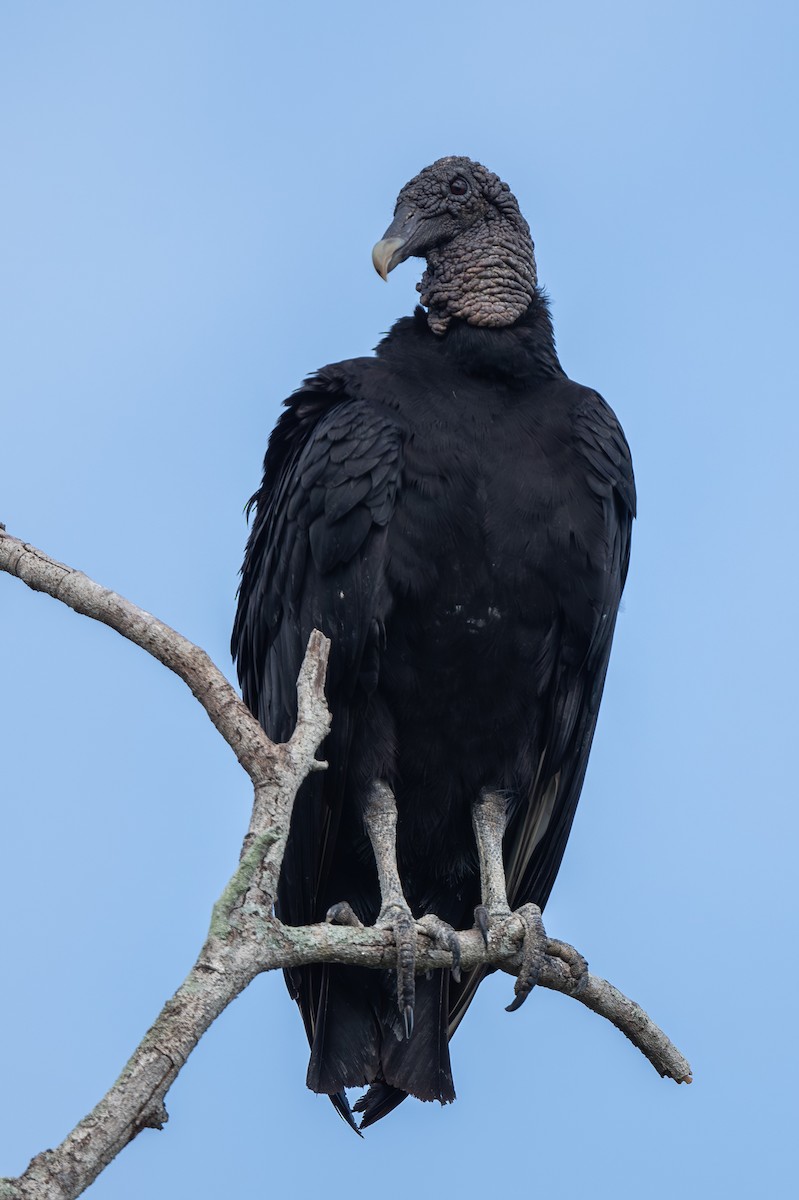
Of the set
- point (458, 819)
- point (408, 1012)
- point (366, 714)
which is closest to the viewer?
point (408, 1012)

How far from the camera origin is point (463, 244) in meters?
5.00

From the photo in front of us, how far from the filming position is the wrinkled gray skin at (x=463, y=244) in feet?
16.0

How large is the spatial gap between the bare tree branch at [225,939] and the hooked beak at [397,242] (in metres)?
1.53

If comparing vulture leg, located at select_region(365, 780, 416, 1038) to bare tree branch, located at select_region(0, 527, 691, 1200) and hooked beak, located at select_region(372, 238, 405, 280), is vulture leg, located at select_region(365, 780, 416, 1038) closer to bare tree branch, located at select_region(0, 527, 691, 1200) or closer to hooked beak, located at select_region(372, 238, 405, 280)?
bare tree branch, located at select_region(0, 527, 691, 1200)

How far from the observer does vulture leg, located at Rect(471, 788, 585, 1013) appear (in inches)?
170

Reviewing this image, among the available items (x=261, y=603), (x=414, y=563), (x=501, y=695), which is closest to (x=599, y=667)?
(x=501, y=695)

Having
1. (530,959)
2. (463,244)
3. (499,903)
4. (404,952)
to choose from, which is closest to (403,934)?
(404,952)

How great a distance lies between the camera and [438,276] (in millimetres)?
4969

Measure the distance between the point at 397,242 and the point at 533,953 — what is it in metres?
2.11

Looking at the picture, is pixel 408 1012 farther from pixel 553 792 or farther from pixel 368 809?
pixel 553 792

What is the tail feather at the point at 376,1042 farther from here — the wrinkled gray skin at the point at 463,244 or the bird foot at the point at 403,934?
the wrinkled gray skin at the point at 463,244

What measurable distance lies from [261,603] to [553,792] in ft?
3.37

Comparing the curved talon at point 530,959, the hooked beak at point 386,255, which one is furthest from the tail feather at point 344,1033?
the hooked beak at point 386,255

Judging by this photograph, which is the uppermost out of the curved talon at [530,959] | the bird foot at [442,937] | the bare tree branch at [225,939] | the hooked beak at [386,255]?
the hooked beak at [386,255]
